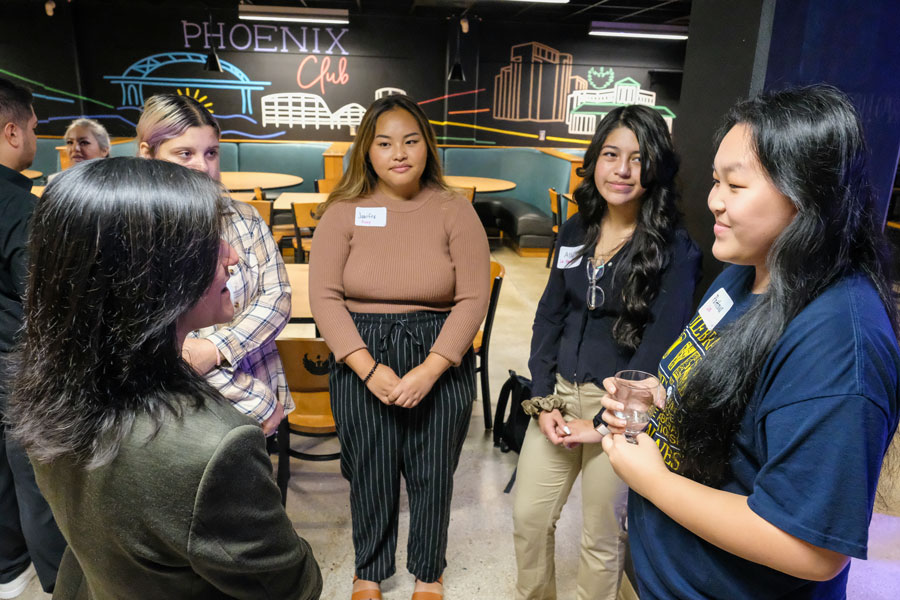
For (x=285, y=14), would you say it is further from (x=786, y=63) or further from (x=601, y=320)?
(x=601, y=320)

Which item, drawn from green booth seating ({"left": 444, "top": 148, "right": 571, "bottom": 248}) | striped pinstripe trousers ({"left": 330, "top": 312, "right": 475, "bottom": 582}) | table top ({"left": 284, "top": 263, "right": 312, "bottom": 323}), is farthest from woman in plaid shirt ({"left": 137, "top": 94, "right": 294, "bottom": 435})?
green booth seating ({"left": 444, "top": 148, "right": 571, "bottom": 248})

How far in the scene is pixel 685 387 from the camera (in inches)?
40.2

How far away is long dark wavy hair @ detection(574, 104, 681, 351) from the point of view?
1.64 m

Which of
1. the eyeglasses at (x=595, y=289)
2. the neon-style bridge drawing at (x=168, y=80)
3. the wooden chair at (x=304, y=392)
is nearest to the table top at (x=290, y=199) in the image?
the wooden chair at (x=304, y=392)

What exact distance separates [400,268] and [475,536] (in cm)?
133

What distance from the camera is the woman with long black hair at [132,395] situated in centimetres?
73

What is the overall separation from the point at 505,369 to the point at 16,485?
116 inches

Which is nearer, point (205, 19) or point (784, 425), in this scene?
point (784, 425)

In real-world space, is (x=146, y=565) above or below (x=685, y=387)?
below

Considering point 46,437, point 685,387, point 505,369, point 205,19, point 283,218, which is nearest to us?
point 46,437

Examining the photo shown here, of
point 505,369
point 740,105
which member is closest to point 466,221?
point 740,105

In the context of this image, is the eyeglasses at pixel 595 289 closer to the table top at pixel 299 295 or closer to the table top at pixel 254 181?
the table top at pixel 299 295

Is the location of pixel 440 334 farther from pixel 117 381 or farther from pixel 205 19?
pixel 205 19

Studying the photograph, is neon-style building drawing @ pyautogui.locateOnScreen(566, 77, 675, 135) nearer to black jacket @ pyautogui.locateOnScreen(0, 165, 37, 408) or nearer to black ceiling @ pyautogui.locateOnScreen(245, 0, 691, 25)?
black ceiling @ pyautogui.locateOnScreen(245, 0, 691, 25)
